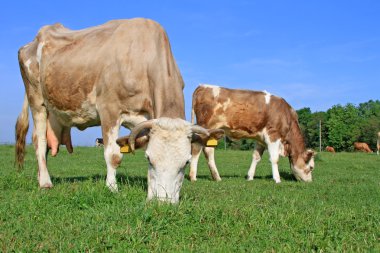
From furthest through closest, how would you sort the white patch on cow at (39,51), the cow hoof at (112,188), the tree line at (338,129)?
the tree line at (338,129) < the white patch on cow at (39,51) < the cow hoof at (112,188)

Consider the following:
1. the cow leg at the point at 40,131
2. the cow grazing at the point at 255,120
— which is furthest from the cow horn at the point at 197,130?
the cow grazing at the point at 255,120

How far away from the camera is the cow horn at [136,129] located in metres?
6.39

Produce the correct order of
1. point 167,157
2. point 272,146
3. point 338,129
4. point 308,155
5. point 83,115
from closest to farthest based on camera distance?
point 167,157 < point 83,115 < point 272,146 < point 308,155 < point 338,129

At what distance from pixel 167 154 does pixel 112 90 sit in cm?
210

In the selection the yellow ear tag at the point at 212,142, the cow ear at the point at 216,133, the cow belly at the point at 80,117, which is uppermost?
the cow belly at the point at 80,117

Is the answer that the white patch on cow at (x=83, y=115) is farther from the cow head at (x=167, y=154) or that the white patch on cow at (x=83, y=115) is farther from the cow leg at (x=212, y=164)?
the cow leg at (x=212, y=164)

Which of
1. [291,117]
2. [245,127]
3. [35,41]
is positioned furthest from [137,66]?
[291,117]

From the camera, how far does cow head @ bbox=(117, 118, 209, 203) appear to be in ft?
19.9

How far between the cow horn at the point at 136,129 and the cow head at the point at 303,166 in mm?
7979

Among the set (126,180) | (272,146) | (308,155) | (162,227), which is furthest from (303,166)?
(162,227)

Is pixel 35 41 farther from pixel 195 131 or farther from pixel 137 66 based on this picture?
pixel 195 131

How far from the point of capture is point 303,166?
1361 centimetres

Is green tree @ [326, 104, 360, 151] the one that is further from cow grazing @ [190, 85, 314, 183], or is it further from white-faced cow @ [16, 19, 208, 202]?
white-faced cow @ [16, 19, 208, 202]

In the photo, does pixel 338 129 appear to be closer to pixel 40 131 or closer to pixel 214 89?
pixel 214 89
